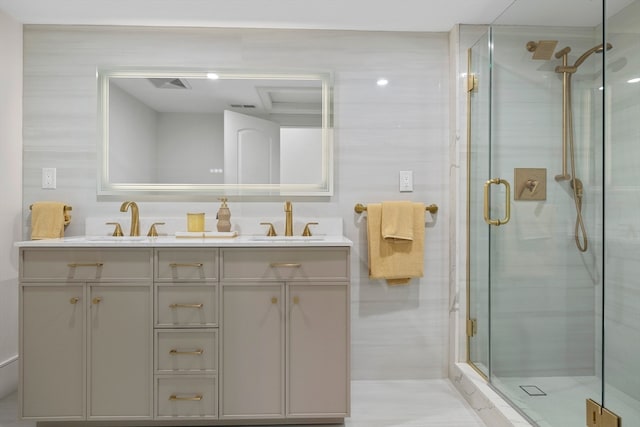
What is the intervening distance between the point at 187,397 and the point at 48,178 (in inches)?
55.6

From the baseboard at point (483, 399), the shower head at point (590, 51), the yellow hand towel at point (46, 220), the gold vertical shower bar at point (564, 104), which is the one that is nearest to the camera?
the shower head at point (590, 51)

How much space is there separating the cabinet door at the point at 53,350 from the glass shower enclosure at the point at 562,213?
187 cm

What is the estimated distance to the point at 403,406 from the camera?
85.0 inches

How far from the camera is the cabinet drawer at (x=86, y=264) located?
1862 mm

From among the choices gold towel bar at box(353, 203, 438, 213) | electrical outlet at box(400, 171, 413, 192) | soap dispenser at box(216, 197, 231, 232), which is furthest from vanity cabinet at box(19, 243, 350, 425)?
electrical outlet at box(400, 171, 413, 192)

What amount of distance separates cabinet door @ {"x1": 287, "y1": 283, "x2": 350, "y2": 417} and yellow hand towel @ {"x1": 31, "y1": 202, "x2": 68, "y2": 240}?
1326 mm

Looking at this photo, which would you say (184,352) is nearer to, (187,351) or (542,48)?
(187,351)

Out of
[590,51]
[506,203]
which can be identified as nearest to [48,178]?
[506,203]

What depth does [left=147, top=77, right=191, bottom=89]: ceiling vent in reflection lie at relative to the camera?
2.40 metres

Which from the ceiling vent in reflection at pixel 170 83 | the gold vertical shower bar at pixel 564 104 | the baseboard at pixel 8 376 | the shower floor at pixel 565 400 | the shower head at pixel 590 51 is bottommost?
the baseboard at pixel 8 376

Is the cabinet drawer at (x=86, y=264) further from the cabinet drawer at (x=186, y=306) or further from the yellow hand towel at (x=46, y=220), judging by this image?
the yellow hand towel at (x=46, y=220)

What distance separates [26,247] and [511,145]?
7.03 feet

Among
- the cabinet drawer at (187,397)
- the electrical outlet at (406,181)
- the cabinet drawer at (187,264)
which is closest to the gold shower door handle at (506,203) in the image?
the electrical outlet at (406,181)

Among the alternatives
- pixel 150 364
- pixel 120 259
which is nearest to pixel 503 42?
pixel 120 259
